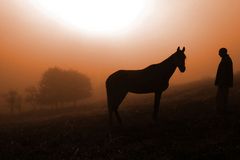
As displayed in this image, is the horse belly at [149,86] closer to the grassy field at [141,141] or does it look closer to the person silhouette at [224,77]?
the grassy field at [141,141]

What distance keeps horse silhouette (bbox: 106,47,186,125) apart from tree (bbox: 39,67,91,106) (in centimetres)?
6706

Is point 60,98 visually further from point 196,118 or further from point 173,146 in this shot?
point 173,146

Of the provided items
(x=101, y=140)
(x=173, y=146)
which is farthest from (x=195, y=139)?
(x=101, y=140)

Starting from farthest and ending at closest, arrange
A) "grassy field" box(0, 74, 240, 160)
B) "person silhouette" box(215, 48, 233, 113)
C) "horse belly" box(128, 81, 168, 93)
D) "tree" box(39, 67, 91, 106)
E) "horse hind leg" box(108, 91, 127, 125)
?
"tree" box(39, 67, 91, 106), "horse hind leg" box(108, 91, 127, 125), "horse belly" box(128, 81, 168, 93), "person silhouette" box(215, 48, 233, 113), "grassy field" box(0, 74, 240, 160)

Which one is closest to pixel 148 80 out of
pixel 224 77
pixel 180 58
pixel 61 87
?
pixel 180 58

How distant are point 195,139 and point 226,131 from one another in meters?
1.95

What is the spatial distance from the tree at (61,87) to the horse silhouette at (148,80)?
6706cm

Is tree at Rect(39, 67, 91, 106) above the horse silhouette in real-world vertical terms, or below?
above

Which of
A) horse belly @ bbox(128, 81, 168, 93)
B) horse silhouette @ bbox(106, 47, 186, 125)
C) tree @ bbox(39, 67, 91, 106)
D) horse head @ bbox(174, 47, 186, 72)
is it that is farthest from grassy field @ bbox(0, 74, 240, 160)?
tree @ bbox(39, 67, 91, 106)

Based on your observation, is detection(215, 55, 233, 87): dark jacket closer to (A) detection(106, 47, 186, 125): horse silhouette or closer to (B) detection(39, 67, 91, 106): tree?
(A) detection(106, 47, 186, 125): horse silhouette

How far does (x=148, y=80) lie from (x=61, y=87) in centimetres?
6924

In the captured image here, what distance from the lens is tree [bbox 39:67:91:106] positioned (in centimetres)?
8881

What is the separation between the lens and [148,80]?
73.8ft

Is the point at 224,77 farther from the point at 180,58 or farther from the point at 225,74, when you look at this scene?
the point at 180,58
